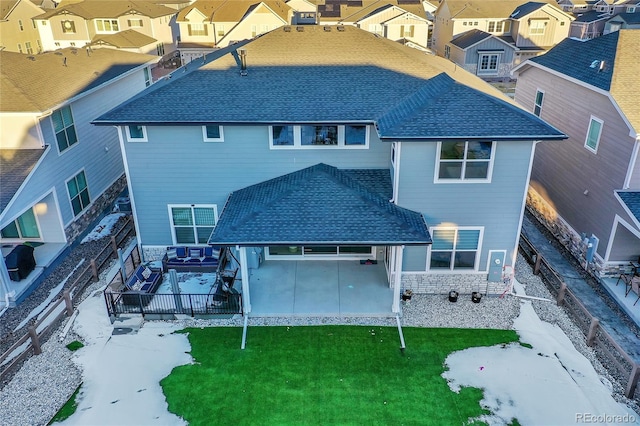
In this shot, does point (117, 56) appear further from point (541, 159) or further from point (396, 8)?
point (396, 8)

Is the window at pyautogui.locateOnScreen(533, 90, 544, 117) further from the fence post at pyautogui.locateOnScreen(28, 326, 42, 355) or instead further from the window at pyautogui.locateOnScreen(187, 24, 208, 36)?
the window at pyautogui.locateOnScreen(187, 24, 208, 36)

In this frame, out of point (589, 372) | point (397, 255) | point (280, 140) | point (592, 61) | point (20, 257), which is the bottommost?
point (589, 372)

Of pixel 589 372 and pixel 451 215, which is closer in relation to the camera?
pixel 589 372

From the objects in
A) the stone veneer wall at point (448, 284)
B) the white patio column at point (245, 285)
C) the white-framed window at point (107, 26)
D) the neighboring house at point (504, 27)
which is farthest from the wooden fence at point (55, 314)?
the neighboring house at point (504, 27)

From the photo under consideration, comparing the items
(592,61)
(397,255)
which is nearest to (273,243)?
(397,255)

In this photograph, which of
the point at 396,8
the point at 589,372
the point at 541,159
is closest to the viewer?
the point at 589,372
